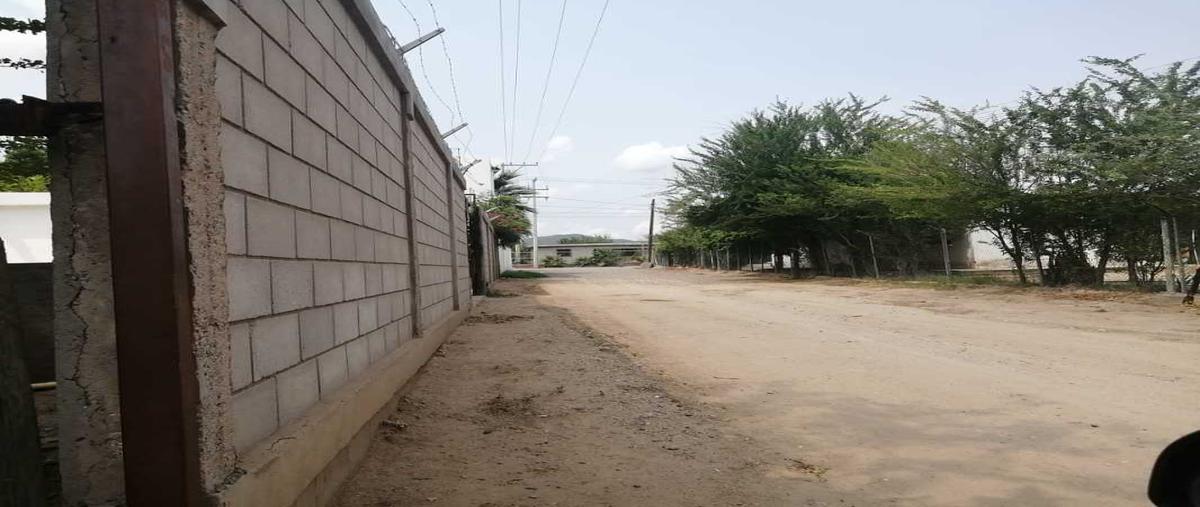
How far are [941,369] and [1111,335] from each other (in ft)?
11.6

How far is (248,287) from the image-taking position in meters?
2.34

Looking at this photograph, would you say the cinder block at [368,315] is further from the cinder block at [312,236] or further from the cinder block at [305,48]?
the cinder block at [305,48]

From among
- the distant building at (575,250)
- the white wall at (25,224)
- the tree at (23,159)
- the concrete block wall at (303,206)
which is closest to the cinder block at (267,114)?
the concrete block wall at (303,206)

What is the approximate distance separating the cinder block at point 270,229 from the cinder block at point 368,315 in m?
1.24

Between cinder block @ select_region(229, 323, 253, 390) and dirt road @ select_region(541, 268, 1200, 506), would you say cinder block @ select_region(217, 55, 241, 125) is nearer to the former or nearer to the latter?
cinder block @ select_region(229, 323, 253, 390)

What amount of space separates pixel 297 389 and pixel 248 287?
68cm

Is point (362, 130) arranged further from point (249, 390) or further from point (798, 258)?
point (798, 258)

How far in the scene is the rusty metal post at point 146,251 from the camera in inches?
63.8

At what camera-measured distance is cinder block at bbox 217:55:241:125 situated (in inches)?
86.4

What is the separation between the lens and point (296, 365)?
9.30 ft

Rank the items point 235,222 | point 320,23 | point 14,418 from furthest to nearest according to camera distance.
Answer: point 320,23, point 235,222, point 14,418

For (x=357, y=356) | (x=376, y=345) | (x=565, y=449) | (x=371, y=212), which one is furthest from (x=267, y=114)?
(x=565, y=449)

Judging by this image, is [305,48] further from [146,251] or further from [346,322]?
[146,251]

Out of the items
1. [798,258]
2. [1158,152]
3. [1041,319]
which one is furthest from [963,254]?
[1041,319]
